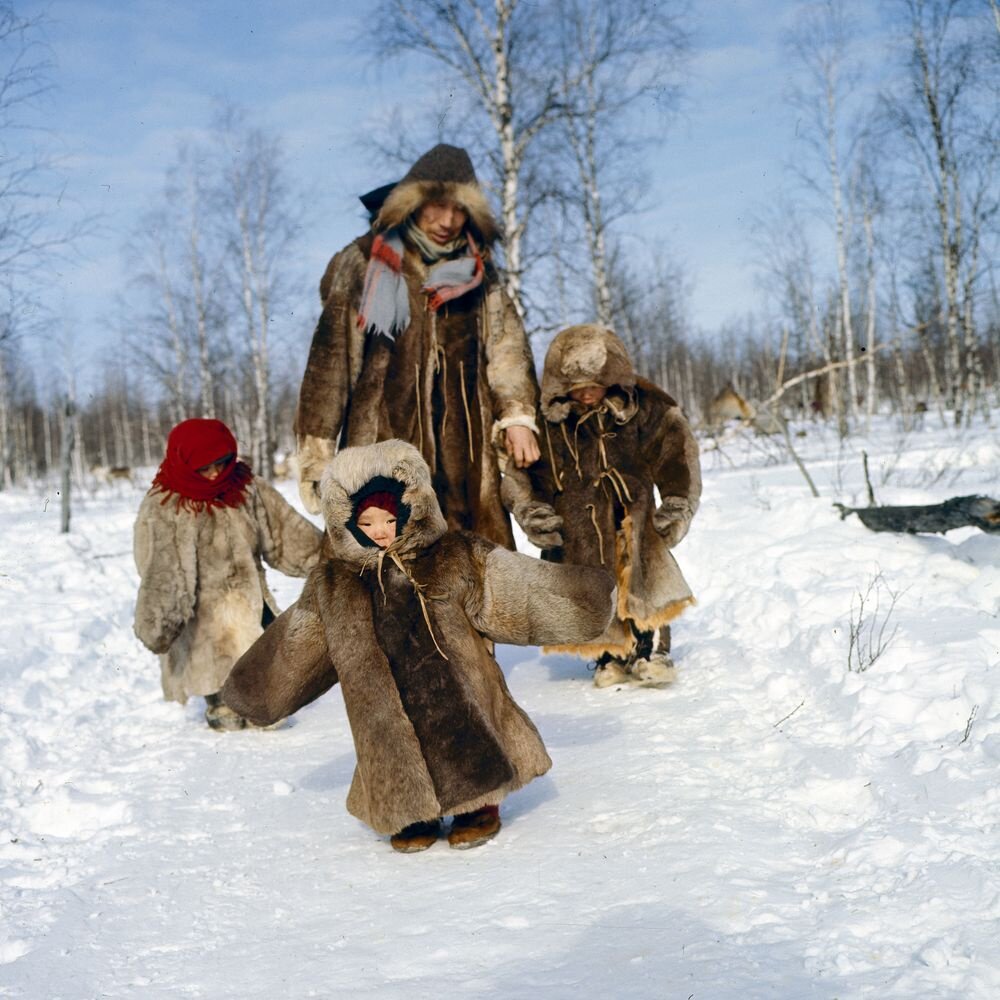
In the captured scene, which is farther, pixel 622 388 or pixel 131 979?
pixel 622 388

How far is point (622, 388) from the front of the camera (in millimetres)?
5023

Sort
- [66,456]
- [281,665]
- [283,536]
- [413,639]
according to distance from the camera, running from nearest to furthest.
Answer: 1. [413,639]
2. [281,665]
3. [283,536]
4. [66,456]

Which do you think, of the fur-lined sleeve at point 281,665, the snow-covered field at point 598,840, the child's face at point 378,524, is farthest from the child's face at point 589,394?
the fur-lined sleeve at point 281,665

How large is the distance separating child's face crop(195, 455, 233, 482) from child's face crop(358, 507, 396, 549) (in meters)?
2.00

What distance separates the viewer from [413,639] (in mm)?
3256

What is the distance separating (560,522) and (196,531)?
1.91 metres

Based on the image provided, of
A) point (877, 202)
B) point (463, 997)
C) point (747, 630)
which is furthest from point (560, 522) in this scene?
point (877, 202)

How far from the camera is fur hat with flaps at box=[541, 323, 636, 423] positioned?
487 cm

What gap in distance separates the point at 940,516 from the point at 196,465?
13.6 feet

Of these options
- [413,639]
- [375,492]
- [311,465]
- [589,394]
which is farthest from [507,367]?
[413,639]

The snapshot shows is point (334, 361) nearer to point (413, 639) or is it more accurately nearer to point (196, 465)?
point (196, 465)

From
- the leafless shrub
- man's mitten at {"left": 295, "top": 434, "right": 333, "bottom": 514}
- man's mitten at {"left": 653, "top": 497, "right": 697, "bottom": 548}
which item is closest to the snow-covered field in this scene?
the leafless shrub

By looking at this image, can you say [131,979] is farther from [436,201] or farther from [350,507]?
[436,201]

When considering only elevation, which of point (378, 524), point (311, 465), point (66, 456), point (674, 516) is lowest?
point (674, 516)
